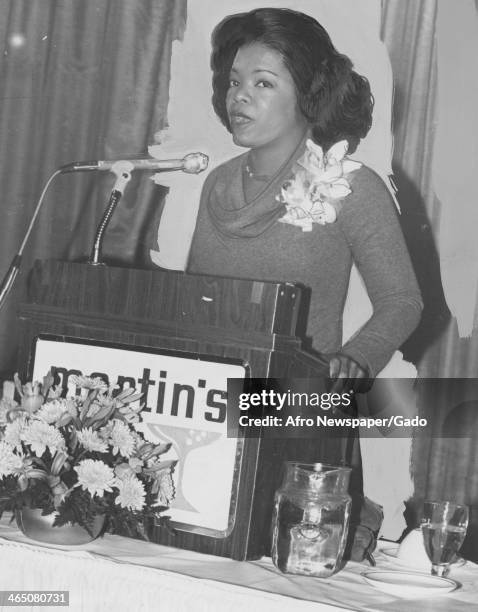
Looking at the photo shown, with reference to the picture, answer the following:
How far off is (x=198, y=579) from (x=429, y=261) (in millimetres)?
1525

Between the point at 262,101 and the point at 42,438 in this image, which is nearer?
the point at 42,438

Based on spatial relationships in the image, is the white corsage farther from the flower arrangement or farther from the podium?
the flower arrangement

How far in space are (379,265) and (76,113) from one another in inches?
47.5

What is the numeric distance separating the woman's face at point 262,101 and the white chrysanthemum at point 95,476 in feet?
5.26

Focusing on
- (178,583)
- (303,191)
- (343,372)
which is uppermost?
(303,191)

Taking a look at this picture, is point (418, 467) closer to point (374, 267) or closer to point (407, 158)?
point (374, 267)

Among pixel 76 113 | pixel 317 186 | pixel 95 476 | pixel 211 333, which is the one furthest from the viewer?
pixel 76 113

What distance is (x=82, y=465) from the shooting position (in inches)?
51.8

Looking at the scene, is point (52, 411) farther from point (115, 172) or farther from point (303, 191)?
point (303, 191)

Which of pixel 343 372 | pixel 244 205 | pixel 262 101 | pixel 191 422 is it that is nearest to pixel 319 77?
pixel 262 101

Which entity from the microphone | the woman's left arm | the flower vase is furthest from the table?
the woman's left arm

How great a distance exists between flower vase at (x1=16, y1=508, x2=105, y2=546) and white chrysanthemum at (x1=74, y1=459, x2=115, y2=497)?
66mm

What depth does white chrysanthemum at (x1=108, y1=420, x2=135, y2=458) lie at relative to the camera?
1.35 metres

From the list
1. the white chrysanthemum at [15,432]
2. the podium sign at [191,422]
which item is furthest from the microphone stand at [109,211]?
the white chrysanthemum at [15,432]
